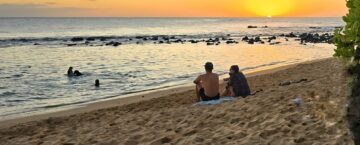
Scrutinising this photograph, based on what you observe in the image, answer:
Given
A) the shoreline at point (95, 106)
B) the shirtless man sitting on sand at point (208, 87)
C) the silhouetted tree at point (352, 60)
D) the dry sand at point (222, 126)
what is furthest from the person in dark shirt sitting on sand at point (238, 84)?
the silhouetted tree at point (352, 60)

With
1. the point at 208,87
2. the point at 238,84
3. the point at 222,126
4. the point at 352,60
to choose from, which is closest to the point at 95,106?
the point at 208,87

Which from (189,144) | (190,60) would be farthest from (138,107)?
(190,60)

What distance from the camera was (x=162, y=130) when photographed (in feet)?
29.3

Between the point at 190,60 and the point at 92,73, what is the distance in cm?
1068

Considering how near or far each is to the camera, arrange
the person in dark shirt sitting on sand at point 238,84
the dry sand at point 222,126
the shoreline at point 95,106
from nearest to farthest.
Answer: the dry sand at point 222,126 < the person in dark shirt sitting on sand at point 238,84 < the shoreline at point 95,106

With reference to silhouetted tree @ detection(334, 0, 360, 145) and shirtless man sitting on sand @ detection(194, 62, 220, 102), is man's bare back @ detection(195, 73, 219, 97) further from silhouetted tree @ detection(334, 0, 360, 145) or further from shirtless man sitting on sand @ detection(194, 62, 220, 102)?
silhouetted tree @ detection(334, 0, 360, 145)

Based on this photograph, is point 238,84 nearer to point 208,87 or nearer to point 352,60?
point 208,87

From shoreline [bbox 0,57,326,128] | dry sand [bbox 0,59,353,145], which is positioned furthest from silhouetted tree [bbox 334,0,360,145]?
shoreline [bbox 0,57,326,128]

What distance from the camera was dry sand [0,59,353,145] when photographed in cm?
684

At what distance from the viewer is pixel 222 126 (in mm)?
8484

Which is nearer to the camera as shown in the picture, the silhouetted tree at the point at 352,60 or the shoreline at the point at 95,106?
the silhouetted tree at the point at 352,60

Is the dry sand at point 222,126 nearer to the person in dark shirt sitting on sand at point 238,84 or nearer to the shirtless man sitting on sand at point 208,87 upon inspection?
the shirtless man sitting on sand at point 208,87

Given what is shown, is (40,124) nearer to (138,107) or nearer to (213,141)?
(138,107)

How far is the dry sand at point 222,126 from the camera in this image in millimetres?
6844
